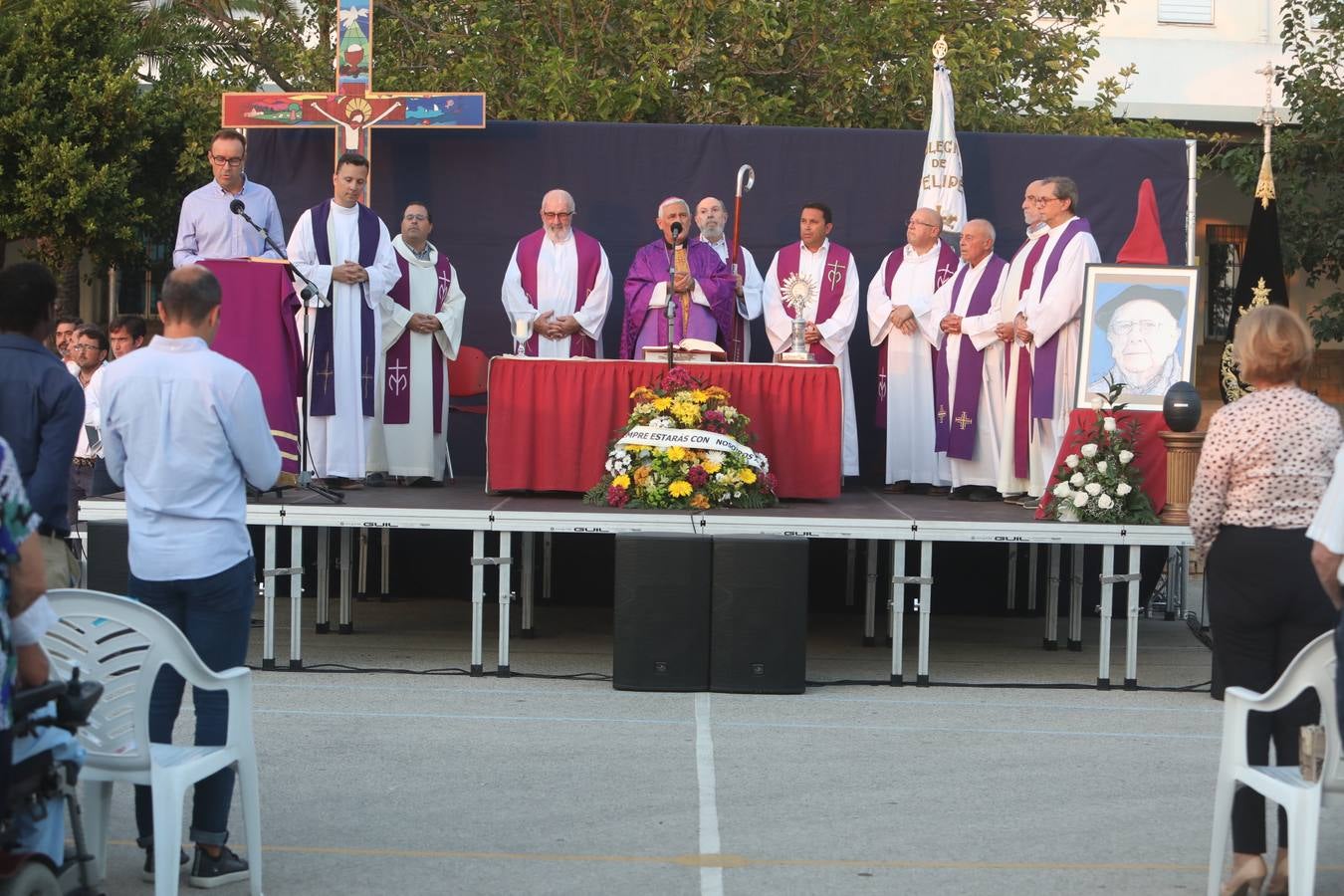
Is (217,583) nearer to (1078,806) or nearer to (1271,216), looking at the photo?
(1078,806)

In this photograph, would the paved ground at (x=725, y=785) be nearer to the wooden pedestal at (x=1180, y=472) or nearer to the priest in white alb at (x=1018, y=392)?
the wooden pedestal at (x=1180, y=472)

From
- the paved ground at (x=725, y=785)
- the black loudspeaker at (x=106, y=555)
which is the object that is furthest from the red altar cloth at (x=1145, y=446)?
the black loudspeaker at (x=106, y=555)

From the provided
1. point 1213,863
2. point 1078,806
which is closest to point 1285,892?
point 1213,863

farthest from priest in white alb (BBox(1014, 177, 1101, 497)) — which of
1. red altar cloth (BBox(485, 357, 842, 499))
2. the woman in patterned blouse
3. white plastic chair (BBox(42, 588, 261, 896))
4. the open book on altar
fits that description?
white plastic chair (BBox(42, 588, 261, 896))

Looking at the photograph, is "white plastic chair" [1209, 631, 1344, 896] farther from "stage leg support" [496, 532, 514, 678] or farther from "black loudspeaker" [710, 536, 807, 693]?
"stage leg support" [496, 532, 514, 678]

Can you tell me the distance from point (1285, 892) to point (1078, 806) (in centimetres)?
115

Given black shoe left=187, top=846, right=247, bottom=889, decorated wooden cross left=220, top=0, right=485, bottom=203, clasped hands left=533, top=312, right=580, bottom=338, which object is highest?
decorated wooden cross left=220, top=0, right=485, bottom=203

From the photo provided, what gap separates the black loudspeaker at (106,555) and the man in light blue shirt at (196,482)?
3.30 meters

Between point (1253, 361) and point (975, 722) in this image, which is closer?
point (1253, 361)

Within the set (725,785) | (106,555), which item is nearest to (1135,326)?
(725,785)

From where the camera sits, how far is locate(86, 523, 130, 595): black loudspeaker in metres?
8.12

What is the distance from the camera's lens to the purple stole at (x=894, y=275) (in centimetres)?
1143

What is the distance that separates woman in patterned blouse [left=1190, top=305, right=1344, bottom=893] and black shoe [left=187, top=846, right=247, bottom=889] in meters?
2.84

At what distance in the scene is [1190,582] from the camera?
46.5 ft
